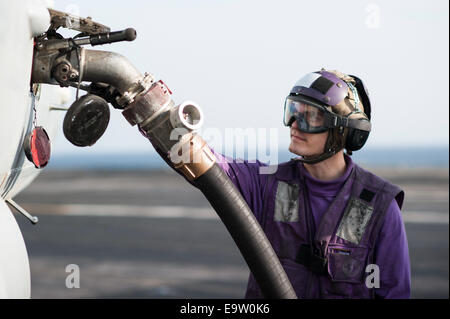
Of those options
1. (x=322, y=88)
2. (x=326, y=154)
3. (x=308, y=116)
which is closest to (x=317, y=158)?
(x=326, y=154)

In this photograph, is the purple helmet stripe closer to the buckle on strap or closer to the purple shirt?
the purple shirt

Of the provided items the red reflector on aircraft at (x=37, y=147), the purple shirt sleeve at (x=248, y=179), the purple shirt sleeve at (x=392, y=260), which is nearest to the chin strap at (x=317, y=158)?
the purple shirt sleeve at (x=248, y=179)

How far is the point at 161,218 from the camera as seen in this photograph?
15.1 metres

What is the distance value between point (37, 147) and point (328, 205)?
1462mm

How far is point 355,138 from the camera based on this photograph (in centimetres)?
336

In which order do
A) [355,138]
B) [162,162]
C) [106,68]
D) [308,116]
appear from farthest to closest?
1. [162,162]
2. [355,138]
3. [308,116]
4. [106,68]

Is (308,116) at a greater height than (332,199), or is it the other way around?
(308,116)

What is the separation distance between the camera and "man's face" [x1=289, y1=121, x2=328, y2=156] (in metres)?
3.26

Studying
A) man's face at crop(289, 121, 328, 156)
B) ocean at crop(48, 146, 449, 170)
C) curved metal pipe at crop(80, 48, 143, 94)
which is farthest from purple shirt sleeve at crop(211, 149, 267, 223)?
ocean at crop(48, 146, 449, 170)

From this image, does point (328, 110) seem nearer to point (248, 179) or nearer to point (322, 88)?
point (322, 88)

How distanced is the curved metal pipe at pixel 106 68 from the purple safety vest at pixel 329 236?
45.5 inches

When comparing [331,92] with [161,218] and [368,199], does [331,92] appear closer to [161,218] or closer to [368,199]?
[368,199]

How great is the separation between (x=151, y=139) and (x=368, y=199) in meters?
1.24
